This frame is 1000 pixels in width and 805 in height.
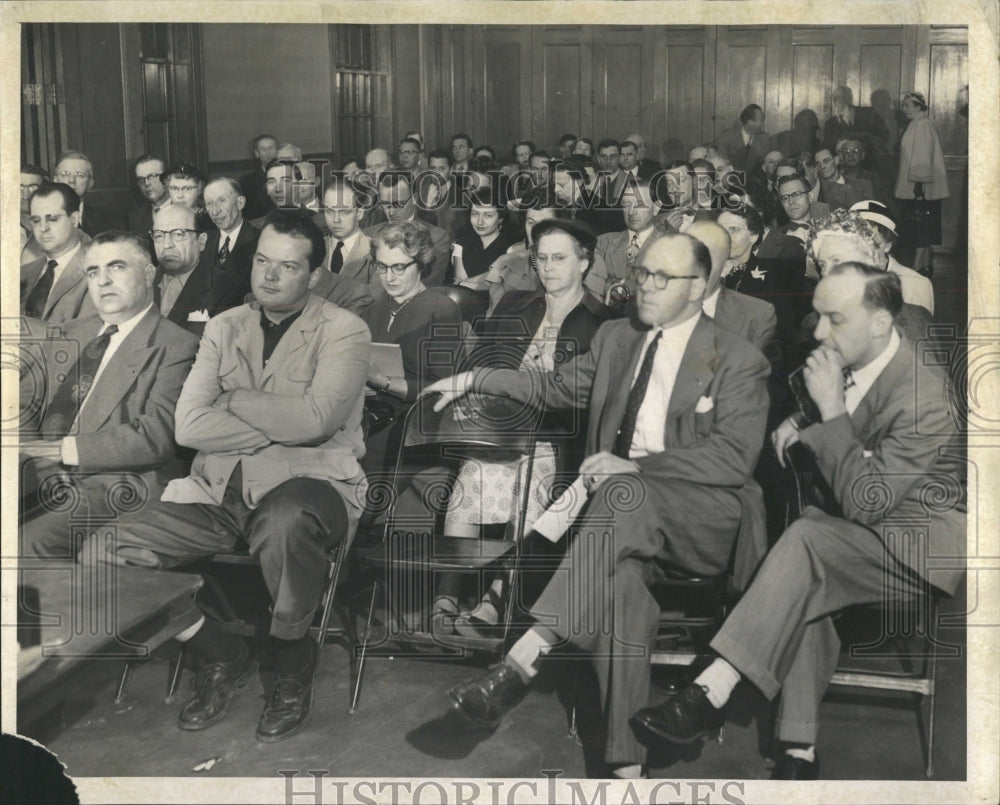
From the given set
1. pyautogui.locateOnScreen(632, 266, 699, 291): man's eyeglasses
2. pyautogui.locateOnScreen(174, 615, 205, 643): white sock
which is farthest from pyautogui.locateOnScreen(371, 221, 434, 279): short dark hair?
pyautogui.locateOnScreen(174, 615, 205, 643): white sock

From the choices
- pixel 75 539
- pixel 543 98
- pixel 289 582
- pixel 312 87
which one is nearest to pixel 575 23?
pixel 543 98

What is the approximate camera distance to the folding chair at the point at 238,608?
5168mm

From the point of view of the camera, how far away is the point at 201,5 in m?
5.16

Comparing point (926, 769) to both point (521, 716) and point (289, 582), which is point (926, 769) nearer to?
point (521, 716)

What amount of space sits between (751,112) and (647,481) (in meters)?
1.59

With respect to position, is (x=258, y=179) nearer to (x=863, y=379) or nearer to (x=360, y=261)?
(x=360, y=261)

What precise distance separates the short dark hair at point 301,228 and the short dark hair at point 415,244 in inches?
8.7

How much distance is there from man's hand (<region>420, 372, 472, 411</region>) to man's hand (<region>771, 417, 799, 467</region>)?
1.26 meters

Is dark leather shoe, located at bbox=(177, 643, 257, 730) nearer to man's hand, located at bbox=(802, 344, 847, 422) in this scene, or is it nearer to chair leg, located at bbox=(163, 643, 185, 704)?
Result: chair leg, located at bbox=(163, 643, 185, 704)

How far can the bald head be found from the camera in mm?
5078

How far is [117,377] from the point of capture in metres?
5.22

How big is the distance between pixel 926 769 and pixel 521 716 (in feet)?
5.47

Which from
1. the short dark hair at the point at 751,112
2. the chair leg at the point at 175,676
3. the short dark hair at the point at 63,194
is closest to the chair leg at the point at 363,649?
the chair leg at the point at 175,676

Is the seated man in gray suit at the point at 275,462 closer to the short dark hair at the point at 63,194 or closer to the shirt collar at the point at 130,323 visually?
the shirt collar at the point at 130,323
